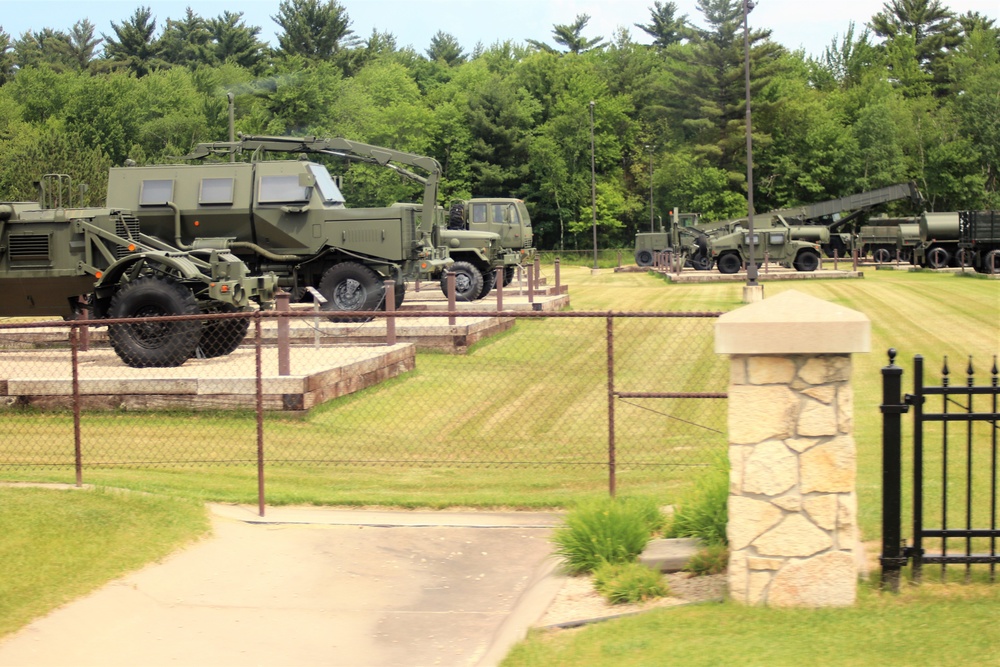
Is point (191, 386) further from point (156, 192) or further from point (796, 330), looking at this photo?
point (156, 192)

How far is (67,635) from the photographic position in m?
6.09

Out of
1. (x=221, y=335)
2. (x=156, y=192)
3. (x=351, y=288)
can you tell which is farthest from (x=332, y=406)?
(x=156, y=192)

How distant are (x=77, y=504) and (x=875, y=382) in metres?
9.65

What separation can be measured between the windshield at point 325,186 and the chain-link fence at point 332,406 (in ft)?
16.2

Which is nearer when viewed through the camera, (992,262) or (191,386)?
(191,386)

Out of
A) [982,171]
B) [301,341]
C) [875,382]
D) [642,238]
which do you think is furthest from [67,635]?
[982,171]

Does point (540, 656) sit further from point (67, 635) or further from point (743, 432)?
point (67, 635)

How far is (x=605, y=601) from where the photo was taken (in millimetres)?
6359

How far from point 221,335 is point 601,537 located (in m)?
9.53

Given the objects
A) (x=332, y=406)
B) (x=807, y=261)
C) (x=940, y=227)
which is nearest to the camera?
(x=332, y=406)

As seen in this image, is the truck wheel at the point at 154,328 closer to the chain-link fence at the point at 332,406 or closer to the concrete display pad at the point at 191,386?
the chain-link fence at the point at 332,406

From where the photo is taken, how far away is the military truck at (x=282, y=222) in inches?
815

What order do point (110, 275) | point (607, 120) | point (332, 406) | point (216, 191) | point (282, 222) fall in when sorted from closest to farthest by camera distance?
point (332, 406) < point (110, 275) < point (216, 191) < point (282, 222) < point (607, 120)

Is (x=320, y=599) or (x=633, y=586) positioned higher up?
(x=633, y=586)
